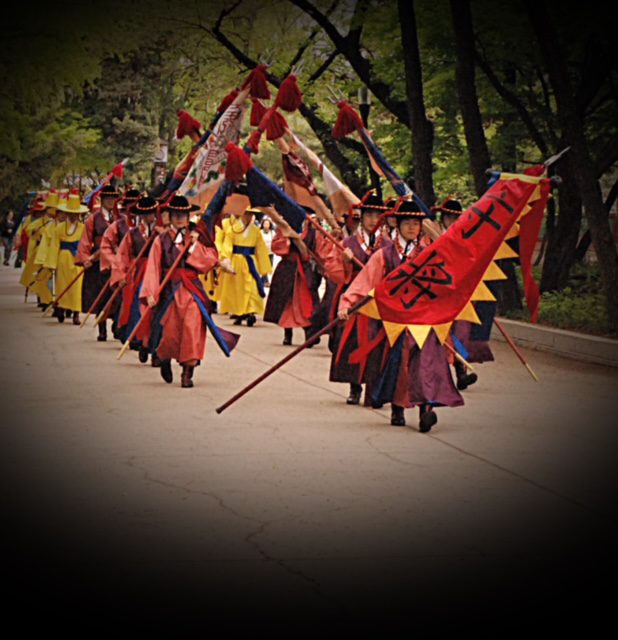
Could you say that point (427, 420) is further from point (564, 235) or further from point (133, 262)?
point (564, 235)

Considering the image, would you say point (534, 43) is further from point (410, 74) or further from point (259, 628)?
point (259, 628)

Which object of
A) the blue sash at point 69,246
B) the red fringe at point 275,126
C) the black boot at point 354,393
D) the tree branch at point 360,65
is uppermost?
the tree branch at point 360,65

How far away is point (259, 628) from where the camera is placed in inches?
201

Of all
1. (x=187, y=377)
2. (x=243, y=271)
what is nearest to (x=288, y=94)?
(x=187, y=377)

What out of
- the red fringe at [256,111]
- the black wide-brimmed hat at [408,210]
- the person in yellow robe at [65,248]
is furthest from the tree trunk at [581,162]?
the person in yellow robe at [65,248]

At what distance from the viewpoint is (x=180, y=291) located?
13070 millimetres

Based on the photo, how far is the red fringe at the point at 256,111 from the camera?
1672 centimetres

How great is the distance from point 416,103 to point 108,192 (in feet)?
17.1

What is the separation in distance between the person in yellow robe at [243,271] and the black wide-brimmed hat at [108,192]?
106 inches

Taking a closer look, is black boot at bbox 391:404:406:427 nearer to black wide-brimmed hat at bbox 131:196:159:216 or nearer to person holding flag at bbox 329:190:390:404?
person holding flag at bbox 329:190:390:404

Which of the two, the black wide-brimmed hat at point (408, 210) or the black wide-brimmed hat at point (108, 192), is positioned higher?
the black wide-brimmed hat at point (408, 210)

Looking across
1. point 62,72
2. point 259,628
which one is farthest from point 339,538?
point 62,72

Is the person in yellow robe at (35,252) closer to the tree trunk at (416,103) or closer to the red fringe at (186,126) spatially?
the tree trunk at (416,103)

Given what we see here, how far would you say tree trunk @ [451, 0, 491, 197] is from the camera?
1947cm
